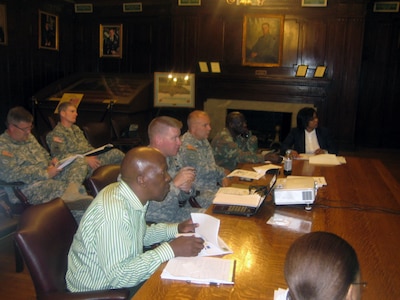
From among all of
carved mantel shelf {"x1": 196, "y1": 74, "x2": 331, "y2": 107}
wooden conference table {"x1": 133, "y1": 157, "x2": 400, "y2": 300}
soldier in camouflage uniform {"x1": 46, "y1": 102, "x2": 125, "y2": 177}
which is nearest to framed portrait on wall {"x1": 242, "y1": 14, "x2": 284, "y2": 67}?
carved mantel shelf {"x1": 196, "y1": 74, "x2": 331, "y2": 107}

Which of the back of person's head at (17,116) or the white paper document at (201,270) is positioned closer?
the white paper document at (201,270)

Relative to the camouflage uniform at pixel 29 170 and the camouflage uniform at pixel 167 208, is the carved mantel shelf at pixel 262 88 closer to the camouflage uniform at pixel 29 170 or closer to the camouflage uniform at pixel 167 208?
the camouflage uniform at pixel 29 170

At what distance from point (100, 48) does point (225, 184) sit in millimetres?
7520

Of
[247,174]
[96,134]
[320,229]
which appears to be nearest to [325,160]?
[247,174]

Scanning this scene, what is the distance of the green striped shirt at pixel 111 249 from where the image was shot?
1.63m

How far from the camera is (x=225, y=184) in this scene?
10.3 feet

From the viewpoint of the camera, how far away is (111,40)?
9.56 m

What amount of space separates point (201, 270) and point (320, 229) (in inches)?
33.5

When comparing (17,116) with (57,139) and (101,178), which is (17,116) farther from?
(101,178)

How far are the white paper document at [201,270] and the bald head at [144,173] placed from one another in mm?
320

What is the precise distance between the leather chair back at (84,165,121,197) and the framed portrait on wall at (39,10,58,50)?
684 cm

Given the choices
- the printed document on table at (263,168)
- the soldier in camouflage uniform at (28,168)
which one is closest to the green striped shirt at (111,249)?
the printed document on table at (263,168)

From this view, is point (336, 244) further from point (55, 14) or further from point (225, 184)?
point (55, 14)

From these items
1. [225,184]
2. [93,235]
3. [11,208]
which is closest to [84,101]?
[11,208]
